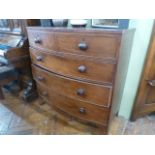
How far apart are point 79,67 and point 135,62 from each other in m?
0.55

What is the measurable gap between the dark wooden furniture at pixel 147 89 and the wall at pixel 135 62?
0.15 ft

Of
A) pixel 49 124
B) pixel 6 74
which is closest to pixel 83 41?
pixel 49 124

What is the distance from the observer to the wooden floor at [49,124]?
1383 millimetres

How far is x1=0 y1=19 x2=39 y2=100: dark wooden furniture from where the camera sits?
1536 millimetres

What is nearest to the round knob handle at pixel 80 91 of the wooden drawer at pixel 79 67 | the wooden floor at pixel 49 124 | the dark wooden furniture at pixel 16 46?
the wooden drawer at pixel 79 67

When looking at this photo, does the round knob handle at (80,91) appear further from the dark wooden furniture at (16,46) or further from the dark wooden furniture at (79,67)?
the dark wooden furniture at (16,46)

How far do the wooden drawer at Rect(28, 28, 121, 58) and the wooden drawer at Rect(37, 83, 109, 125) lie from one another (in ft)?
1.49

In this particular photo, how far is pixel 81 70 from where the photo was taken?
102 centimetres

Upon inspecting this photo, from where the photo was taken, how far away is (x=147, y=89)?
4.20ft

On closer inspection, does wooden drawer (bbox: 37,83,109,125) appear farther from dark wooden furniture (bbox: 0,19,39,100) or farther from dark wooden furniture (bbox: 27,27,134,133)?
dark wooden furniture (bbox: 0,19,39,100)

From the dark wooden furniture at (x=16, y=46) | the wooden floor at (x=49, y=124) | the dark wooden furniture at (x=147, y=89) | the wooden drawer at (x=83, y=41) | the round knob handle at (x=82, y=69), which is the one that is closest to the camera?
the wooden drawer at (x=83, y=41)
